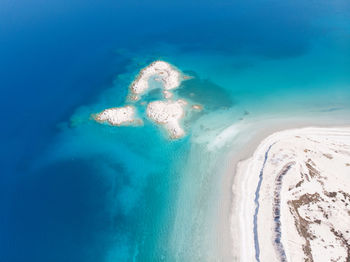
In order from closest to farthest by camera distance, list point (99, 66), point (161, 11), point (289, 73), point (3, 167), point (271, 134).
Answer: point (3, 167) < point (271, 134) < point (289, 73) < point (99, 66) < point (161, 11)

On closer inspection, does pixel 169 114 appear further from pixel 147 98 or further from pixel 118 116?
pixel 118 116

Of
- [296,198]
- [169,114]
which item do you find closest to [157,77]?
[169,114]

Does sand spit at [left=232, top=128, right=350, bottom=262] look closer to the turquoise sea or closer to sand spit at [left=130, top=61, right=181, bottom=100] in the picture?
the turquoise sea

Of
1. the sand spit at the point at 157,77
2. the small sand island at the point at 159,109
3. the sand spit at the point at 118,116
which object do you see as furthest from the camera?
the sand spit at the point at 157,77

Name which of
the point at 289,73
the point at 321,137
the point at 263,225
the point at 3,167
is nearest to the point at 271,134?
the point at 321,137

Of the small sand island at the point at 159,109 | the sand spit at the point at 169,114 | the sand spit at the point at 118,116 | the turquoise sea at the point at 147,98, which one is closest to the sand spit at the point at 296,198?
the turquoise sea at the point at 147,98

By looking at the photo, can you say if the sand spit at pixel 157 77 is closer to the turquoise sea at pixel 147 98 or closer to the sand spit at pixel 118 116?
the turquoise sea at pixel 147 98

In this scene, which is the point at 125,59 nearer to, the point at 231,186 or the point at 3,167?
the point at 3,167
